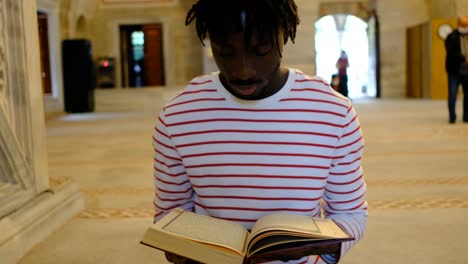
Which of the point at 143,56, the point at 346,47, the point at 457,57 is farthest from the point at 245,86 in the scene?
the point at 346,47

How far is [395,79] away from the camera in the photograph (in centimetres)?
1866

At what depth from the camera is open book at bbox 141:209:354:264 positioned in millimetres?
1186

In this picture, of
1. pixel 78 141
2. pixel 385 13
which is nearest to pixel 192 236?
pixel 78 141

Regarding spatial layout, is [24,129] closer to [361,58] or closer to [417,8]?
[417,8]

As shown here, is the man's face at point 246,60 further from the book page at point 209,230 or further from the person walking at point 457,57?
the person walking at point 457,57

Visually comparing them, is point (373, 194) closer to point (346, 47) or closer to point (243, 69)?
point (243, 69)

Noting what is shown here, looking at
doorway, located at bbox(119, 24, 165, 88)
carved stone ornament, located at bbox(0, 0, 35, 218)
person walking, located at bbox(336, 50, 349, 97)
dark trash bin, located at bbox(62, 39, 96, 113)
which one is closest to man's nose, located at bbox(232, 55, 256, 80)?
carved stone ornament, located at bbox(0, 0, 35, 218)

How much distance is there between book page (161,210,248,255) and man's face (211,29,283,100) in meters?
0.31

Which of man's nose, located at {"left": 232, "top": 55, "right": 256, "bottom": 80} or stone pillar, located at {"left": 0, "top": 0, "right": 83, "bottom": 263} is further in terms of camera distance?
stone pillar, located at {"left": 0, "top": 0, "right": 83, "bottom": 263}

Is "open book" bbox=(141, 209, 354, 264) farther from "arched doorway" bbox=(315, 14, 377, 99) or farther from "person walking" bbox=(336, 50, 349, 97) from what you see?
"arched doorway" bbox=(315, 14, 377, 99)

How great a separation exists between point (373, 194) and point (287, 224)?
321 cm

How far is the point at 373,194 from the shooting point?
4.29 metres

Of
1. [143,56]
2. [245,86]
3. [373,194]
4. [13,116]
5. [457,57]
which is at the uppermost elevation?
[143,56]

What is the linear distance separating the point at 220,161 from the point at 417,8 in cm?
1818
